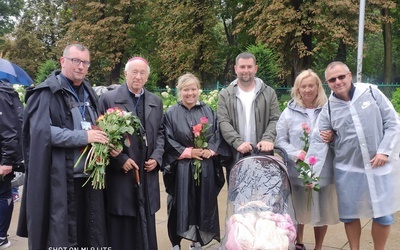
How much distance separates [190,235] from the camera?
441 centimetres

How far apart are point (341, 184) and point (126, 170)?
204cm

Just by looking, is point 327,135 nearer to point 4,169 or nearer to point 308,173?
point 308,173

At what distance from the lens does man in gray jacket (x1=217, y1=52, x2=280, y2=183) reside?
4.49 m

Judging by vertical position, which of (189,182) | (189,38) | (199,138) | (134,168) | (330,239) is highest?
(189,38)

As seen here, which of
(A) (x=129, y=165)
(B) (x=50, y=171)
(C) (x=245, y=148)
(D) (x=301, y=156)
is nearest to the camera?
A: (B) (x=50, y=171)

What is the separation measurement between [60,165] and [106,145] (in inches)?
16.1

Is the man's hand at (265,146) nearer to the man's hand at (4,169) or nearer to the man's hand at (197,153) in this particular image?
the man's hand at (197,153)

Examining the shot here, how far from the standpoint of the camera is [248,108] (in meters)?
4.55

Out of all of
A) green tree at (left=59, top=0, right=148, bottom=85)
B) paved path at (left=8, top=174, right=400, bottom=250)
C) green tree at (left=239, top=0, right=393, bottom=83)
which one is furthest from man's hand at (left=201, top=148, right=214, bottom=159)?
green tree at (left=59, top=0, right=148, bottom=85)

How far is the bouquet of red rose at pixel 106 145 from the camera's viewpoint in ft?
11.2

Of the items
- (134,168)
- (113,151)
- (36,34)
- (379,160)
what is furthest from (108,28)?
(379,160)

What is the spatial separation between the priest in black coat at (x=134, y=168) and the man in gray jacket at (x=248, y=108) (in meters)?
0.85

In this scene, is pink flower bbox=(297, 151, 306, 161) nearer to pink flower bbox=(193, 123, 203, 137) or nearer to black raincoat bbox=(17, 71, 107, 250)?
pink flower bbox=(193, 123, 203, 137)

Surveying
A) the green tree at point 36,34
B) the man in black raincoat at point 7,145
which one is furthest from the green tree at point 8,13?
the man in black raincoat at point 7,145
